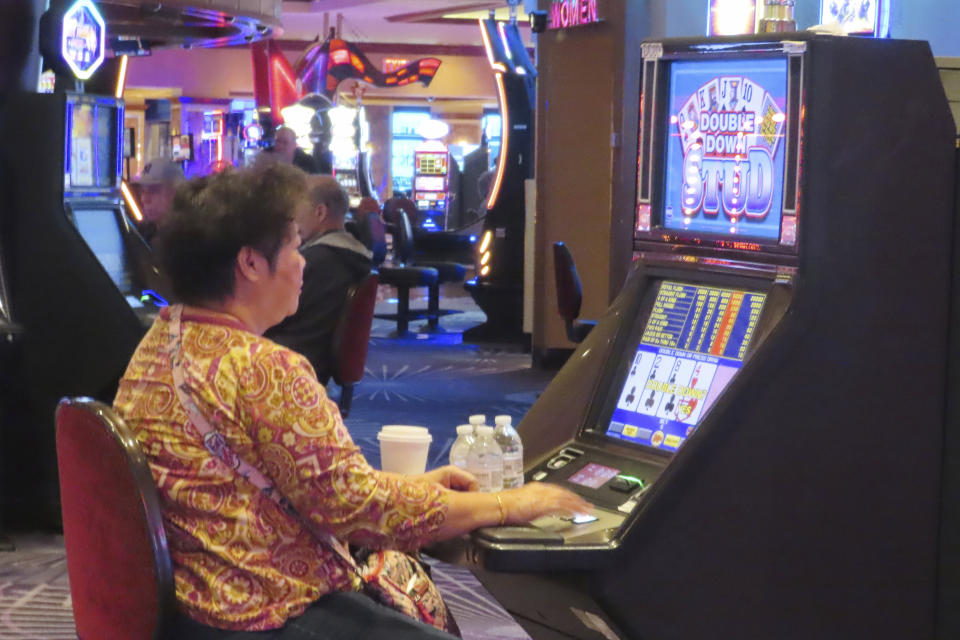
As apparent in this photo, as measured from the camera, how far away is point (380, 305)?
→ 11.9m

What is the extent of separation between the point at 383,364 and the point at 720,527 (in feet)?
20.2

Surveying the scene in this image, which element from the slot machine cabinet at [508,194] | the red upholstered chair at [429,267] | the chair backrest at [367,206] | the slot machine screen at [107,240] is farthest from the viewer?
the chair backrest at [367,206]

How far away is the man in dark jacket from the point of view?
453 centimetres

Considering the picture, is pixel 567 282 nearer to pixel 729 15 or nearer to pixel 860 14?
pixel 860 14

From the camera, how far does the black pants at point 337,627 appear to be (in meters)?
1.71

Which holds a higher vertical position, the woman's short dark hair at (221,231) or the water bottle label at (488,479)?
the woman's short dark hair at (221,231)

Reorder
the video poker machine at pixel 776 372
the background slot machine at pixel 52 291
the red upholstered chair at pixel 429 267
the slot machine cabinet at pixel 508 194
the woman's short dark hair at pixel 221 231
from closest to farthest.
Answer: the woman's short dark hair at pixel 221 231 → the video poker machine at pixel 776 372 → the background slot machine at pixel 52 291 → the slot machine cabinet at pixel 508 194 → the red upholstered chair at pixel 429 267

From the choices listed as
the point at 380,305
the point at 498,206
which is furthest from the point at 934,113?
the point at 380,305

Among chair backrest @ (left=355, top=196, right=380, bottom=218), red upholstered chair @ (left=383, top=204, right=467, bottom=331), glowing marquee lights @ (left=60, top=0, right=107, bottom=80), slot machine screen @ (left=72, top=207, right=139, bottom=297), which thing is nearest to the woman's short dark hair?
slot machine screen @ (left=72, top=207, right=139, bottom=297)

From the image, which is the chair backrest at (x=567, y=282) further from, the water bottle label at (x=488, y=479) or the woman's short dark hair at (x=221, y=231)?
the woman's short dark hair at (x=221, y=231)

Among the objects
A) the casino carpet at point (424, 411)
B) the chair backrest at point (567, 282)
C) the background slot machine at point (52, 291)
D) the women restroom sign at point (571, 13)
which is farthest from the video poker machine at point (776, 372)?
the women restroom sign at point (571, 13)

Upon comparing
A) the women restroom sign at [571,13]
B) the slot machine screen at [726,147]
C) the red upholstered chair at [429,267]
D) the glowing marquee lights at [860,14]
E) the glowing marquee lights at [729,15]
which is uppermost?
the women restroom sign at [571,13]

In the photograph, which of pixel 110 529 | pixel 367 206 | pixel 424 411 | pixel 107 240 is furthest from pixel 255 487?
pixel 367 206

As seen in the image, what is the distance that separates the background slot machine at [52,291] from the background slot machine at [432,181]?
1096 centimetres
